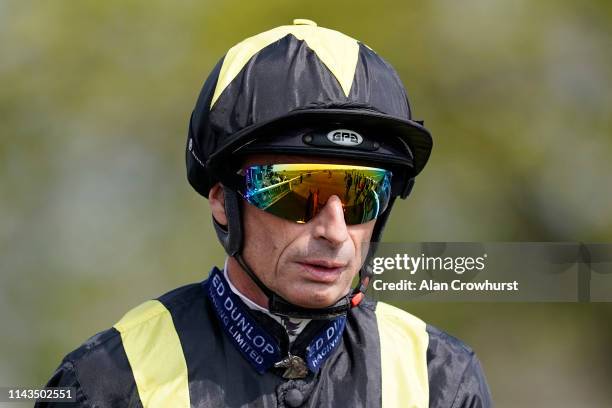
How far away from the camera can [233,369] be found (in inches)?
92.0

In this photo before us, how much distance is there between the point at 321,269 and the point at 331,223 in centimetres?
11

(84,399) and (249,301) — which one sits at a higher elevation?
(249,301)

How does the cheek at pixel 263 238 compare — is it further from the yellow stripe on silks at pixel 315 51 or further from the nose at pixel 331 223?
the yellow stripe on silks at pixel 315 51

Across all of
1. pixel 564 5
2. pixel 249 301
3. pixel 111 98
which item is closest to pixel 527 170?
pixel 564 5

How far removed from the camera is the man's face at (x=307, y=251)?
2219mm

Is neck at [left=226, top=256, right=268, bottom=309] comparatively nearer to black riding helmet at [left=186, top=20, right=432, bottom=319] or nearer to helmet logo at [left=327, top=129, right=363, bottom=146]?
black riding helmet at [left=186, top=20, right=432, bottom=319]

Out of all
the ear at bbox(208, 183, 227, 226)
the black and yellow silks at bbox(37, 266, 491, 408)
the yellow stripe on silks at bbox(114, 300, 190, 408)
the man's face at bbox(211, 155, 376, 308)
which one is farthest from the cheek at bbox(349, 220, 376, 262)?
the yellow stripe on silks at bbox(114, 300, 190, 408)

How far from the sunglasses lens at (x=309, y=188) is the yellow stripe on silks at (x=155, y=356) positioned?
382 millimetres

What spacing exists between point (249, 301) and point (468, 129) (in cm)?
420

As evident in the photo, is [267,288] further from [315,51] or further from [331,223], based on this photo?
[315,51]

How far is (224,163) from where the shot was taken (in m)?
2.30

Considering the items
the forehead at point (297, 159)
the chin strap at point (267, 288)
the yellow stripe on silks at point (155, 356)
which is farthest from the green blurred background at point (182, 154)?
the forehead at point (297, 159)

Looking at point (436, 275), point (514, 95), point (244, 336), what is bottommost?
point (244, 336)

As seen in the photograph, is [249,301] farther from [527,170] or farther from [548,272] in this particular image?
[527,170]
